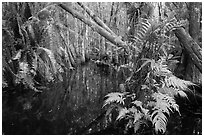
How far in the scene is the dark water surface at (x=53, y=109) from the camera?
9.76 feet

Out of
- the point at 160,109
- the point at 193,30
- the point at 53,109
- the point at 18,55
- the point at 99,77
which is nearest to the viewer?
the point at 160,109

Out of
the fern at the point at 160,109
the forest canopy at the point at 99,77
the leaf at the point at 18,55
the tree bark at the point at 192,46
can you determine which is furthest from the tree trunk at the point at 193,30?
the leaf at the point at 18,55

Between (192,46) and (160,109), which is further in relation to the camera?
(192,46)

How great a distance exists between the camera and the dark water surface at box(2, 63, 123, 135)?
2975 mm

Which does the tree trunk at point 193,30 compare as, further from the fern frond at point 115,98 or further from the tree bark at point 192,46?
the fern frond at point 115,98

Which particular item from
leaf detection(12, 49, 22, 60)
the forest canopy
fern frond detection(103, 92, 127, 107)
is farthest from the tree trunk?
leaf detection(12, 49, 22, 60)

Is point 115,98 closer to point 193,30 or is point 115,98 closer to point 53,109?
point 53,109

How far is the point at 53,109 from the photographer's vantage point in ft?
11.6

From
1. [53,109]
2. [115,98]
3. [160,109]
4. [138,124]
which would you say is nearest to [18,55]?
[53,109]

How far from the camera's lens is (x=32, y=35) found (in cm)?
401

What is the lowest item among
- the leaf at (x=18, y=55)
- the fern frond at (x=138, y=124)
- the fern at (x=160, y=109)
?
the fern frond at (x=138, y=124)

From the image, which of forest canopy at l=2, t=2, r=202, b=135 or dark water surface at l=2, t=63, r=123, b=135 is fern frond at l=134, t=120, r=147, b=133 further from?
dark water surface at l=2, t=63, r=123, b=135

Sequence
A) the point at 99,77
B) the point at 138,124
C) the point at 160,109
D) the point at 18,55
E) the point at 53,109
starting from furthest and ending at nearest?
the point at 99,77 < the point at 18,55 < the point at 53,109 < the point at 138,124 < the point at 160,109

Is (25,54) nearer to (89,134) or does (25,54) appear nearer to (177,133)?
(89,134)
